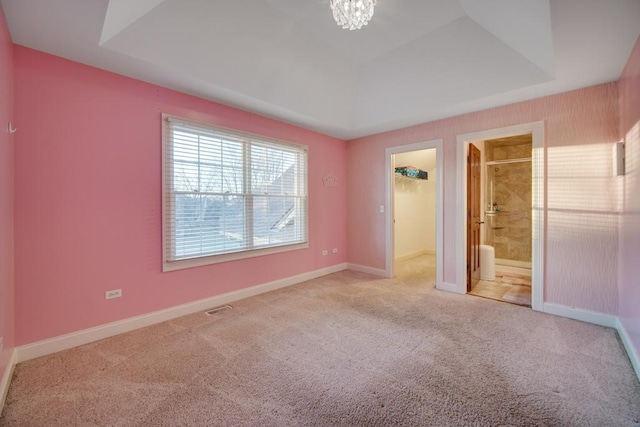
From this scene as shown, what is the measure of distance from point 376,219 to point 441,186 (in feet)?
4.10

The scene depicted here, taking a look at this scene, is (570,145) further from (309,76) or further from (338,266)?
(338,266)

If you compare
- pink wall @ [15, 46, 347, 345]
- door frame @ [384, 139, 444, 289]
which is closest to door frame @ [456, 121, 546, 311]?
door frame @ [384, 139, 444, 289]

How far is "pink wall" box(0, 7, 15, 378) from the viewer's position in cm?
181

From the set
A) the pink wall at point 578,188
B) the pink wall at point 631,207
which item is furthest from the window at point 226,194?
the pink wall at point 631,207

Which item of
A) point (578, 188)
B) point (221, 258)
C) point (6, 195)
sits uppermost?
point (578, 188)

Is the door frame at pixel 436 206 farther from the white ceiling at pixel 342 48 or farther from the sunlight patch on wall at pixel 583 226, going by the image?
the sunlight patch on wall at pixel 583 226

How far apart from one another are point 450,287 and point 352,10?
11.8ft

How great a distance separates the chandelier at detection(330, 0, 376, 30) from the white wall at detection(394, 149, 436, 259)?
3.82m

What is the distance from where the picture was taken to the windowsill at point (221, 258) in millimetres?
2939

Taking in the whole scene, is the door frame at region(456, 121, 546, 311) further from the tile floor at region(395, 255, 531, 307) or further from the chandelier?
the chandelier

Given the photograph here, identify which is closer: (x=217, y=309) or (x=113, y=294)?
(x=113, y=294)

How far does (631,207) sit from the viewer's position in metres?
2.26

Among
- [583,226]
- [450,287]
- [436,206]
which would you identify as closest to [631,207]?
[583,226]

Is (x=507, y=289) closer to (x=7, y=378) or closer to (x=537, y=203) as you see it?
(x=537, y=203)
